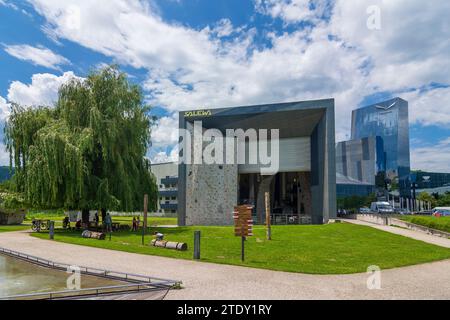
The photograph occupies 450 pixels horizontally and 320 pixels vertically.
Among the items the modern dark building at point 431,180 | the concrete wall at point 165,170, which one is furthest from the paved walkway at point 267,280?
the modern dark building at point 431,180

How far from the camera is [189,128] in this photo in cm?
4047

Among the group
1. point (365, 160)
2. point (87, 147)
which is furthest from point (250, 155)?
point (365, 160)

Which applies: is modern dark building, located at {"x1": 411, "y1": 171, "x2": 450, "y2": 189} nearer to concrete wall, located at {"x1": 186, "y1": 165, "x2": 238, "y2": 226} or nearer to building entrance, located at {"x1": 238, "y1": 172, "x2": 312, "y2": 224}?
building entrance, located at {"x1": 238, "y1": 172, "x2": 312, "y2": 224}

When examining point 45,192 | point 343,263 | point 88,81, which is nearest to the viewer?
point 343,263

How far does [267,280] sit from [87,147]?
61.4 ft

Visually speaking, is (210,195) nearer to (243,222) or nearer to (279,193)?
(279,193)

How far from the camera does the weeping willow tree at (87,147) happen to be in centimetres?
2364

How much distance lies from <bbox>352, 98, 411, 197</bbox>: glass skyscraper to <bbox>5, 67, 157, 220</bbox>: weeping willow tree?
12792 centimetres

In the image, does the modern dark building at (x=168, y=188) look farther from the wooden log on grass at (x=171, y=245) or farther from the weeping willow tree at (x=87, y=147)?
the wooden log on grass at (x=171, y=245)

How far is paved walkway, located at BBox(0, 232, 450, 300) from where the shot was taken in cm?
819

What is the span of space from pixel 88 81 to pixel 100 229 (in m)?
11.3

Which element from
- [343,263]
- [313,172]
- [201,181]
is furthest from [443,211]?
[343,263]
